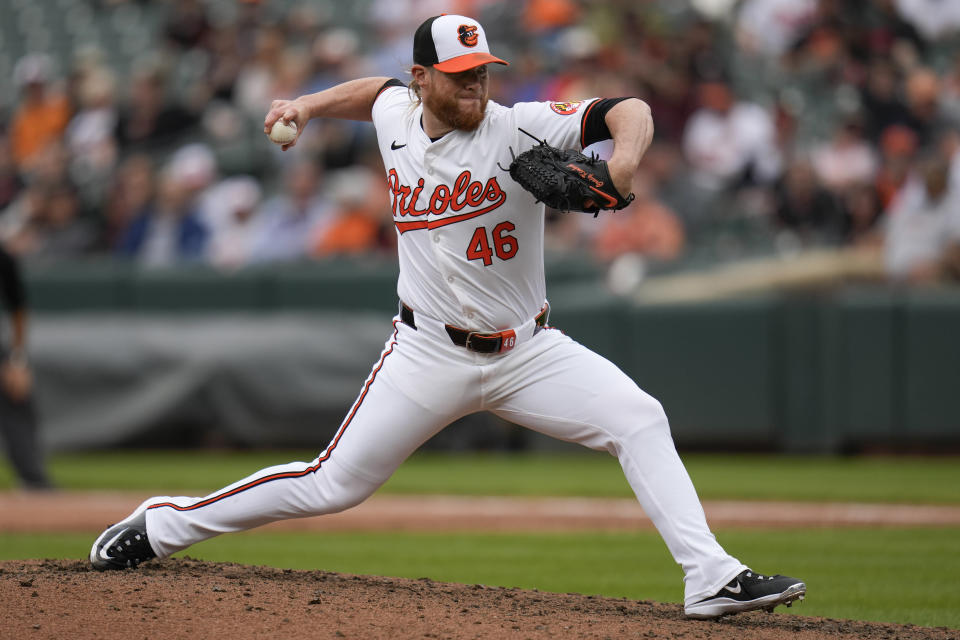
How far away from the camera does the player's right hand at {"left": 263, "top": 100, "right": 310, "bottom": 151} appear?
4.36m

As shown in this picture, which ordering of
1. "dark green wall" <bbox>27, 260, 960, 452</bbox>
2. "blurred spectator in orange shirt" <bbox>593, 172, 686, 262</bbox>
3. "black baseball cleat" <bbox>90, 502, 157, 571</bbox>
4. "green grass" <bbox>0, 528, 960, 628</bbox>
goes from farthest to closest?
1. "blurred spectator in orange shirt" <bbox>593, 172, 686, 262</bbox>
2. "dark green wall" <bbox>27, 260, 960, 452</bbox>
3. "green grass" <bbox>0, 528, 960, 628</bbox>
4. "black baseball cleat" <bbox>90, 502, 157, 571</bbox>

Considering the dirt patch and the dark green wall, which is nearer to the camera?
the dirt patch

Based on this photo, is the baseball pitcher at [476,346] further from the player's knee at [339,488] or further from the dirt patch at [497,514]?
the dirt patch at [497,514]

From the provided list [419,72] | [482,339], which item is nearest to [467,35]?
[419,72]

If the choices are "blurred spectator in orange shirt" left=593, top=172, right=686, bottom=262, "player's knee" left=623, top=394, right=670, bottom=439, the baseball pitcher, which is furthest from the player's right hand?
"blurred spectator in orange shirt" left=593, top=172, right=686, bottom=262

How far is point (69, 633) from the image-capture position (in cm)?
372

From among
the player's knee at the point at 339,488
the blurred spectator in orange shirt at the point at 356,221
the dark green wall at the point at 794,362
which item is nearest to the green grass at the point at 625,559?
the player's knee at the point at 339,488

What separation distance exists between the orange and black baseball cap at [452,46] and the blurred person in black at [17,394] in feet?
16.7

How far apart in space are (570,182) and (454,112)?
628 mm

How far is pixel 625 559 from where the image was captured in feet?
21.7

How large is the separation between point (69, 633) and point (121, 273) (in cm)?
919

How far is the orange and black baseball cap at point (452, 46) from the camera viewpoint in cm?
411

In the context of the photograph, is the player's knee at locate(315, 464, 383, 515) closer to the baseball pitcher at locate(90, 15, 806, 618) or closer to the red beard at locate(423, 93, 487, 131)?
the baseball pitcher at locate(90, 15, 806, 618)

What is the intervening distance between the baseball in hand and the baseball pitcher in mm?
23
